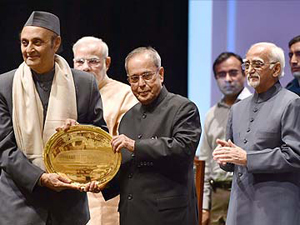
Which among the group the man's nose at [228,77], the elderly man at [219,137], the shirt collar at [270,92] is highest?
the shirt collar at [270,92]

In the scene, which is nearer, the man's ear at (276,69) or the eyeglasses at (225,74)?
the man's ear at (276,69)

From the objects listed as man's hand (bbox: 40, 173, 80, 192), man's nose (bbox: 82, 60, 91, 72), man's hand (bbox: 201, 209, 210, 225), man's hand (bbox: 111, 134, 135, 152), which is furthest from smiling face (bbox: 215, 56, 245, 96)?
man's hand (bbox: 40, 173, 80, 192)

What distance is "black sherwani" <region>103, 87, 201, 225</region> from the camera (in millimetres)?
3213

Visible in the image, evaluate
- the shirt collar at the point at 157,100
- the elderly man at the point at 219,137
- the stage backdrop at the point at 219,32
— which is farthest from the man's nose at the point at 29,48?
the stage backdrop at the point at 219,32

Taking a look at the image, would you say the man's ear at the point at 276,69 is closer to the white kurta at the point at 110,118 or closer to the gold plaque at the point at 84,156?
the gold plaque at the point at 84,156

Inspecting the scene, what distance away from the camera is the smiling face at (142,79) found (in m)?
3.32

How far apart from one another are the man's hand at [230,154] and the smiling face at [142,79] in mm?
389

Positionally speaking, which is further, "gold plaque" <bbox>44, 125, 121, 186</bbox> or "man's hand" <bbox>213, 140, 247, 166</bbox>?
"man's hand" <bbox>213, 140, 247, 166</bbox>

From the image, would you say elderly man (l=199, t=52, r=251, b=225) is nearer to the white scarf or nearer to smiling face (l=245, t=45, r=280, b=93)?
smiling face (l=245, t=45, r=280, b=93)

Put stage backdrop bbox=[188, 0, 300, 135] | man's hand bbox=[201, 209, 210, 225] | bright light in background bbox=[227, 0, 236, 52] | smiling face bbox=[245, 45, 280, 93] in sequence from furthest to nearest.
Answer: bright light in background bbox=[227, 0, 236, 52]
stage backdrop bbox=[188, 0, 300, 135]
man's hand bbox=[201, 209, 210, 225]
smiling face bbox=[245, 45, 280, 93]

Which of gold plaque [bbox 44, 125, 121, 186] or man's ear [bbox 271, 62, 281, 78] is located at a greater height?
man's ear [bbox 271, 62, 281, 78]

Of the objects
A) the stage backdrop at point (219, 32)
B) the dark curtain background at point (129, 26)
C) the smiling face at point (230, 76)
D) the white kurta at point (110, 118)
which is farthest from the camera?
the stage backdrop at point (219, 32)

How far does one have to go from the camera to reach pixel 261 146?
11.5ft

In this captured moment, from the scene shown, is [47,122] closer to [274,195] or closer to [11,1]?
[274,195]
